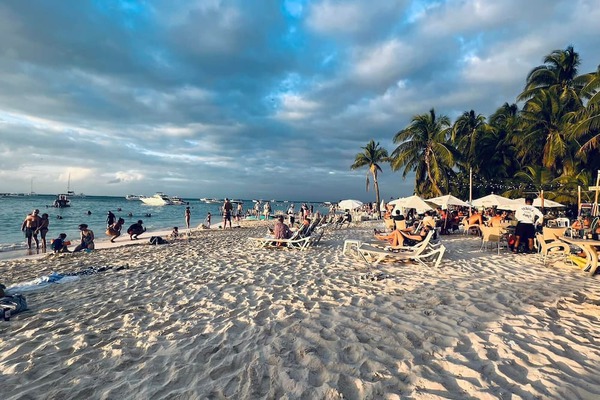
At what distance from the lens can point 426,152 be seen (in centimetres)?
2614

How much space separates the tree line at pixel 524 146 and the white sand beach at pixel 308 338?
64.7 ft

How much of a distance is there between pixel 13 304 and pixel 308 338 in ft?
12.9

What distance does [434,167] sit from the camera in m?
25.2

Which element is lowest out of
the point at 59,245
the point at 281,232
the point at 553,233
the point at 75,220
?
the point at 75,220

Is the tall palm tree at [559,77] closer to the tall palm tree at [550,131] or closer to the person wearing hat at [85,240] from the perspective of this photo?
the tall palm tree at [550,131]

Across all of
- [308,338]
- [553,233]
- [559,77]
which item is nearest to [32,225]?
[308,338]

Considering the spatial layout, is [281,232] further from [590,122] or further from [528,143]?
[528,143]

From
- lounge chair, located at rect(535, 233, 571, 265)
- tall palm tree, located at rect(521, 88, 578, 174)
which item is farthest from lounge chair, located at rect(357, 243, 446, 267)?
tall palm tree, located at rect(521, 88, 578, 174)

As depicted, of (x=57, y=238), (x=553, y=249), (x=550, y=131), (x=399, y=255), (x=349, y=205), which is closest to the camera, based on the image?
(x=399, y=255)

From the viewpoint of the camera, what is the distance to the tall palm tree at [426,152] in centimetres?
2512

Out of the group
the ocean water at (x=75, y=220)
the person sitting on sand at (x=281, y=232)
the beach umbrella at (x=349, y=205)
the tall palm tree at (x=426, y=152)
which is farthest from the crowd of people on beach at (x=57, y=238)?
the tall palm tree at (x=426, y=152)

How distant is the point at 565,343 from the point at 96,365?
14.4 feet

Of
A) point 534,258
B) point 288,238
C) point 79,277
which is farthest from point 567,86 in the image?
point 79,277

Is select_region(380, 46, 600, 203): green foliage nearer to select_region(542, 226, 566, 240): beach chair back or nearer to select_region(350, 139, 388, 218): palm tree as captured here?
select_region(350, 139, 388, 218): palm tree
